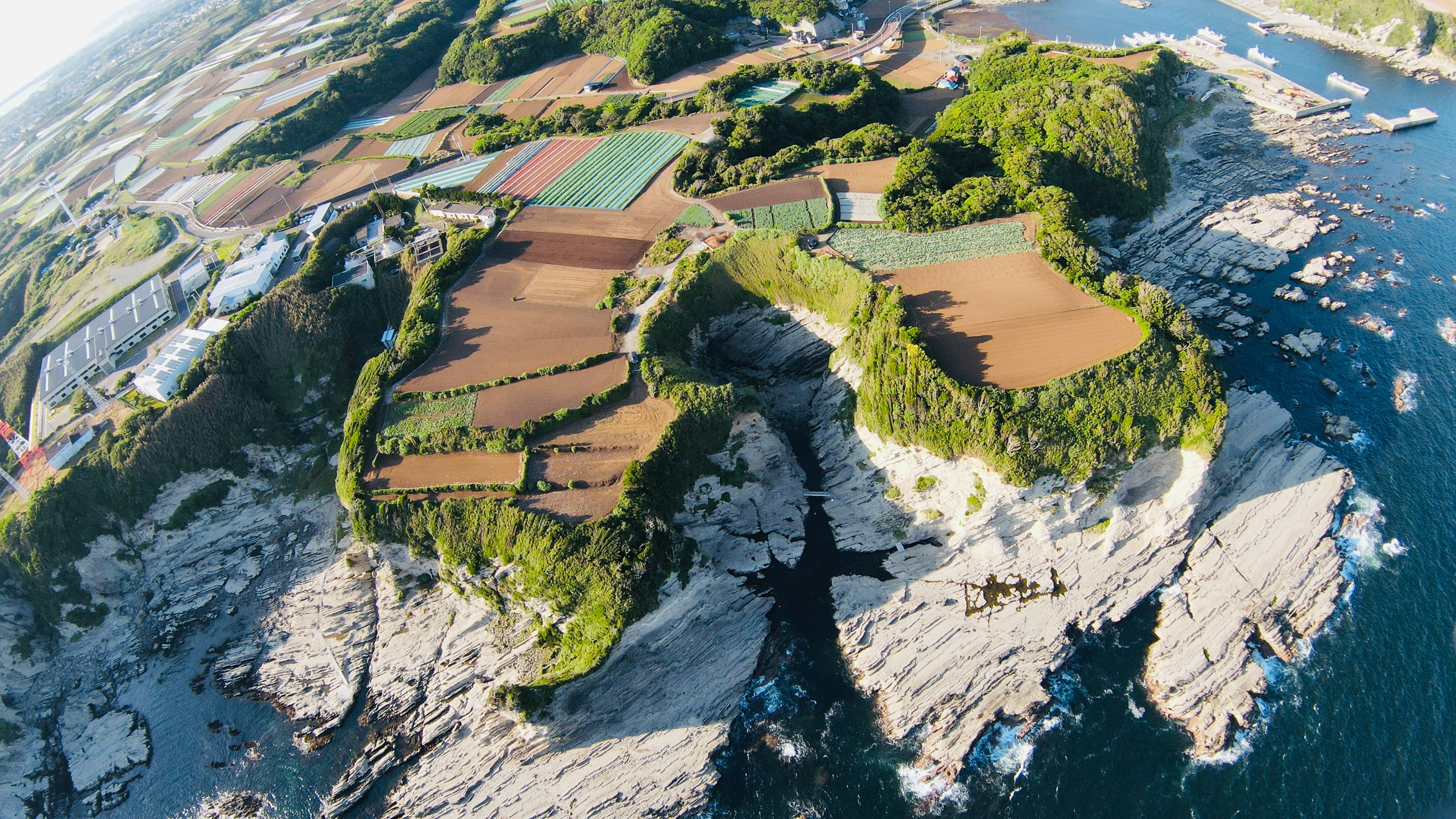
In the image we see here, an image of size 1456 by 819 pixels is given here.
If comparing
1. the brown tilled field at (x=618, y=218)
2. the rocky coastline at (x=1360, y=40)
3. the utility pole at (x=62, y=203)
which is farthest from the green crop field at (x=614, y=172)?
the rocky coastline at (x=1360, y=40)

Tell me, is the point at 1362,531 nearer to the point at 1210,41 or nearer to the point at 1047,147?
the point at 1047,147

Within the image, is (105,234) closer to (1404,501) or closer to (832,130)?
(832,130)

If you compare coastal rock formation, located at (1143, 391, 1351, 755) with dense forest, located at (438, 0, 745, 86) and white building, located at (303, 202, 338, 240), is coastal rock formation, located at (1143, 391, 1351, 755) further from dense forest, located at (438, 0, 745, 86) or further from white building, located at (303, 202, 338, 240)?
dense forest, located at (438, 0, 745, 86)

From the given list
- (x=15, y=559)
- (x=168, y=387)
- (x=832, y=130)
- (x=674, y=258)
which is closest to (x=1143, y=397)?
(x=674, y=258)

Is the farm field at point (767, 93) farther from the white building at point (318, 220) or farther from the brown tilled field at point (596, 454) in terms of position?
the brown tilled field at point (596, 454)

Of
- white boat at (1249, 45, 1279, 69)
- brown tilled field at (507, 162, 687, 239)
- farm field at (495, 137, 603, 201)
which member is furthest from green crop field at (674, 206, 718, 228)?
white boat at (1249, 45, 1279, 69)

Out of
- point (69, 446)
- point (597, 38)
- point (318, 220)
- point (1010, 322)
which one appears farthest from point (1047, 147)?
point (69, 446)
